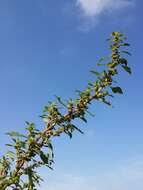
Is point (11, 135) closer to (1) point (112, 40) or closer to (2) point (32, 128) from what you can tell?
(2) point (32, 128)

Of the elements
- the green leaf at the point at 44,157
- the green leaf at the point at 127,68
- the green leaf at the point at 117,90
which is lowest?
the green leaf at the point at 44,157

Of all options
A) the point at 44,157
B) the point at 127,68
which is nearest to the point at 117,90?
the point at 127,68

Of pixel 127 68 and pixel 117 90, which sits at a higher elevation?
pixel 127 68

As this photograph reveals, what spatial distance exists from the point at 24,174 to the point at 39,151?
460mm

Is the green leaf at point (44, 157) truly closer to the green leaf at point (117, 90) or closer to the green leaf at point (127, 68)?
the green leaf at point (117, 90)

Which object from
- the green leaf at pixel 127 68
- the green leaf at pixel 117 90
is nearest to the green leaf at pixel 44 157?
the green leaf at pixel 117 90

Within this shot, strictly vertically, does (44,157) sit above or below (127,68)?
below

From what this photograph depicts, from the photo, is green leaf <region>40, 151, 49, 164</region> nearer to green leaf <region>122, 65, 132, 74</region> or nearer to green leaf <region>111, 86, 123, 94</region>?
green leaf <region>111, 86, 123, 94</region>

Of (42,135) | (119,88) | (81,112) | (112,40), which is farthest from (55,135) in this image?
(112,40)

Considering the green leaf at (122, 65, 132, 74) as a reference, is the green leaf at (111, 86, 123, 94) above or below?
below

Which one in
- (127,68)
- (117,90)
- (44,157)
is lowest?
(44,157)

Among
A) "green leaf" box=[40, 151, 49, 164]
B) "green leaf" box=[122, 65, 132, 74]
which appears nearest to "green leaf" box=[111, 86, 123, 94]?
"green leaf" box=[122, 65, 132, 74]

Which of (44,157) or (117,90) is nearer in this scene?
(44,157)

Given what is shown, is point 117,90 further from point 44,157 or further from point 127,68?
point 44,157
